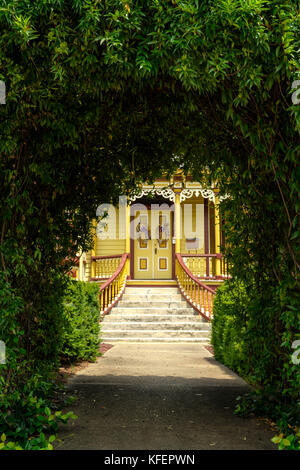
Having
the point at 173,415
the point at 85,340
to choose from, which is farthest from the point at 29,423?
the point at 85,340

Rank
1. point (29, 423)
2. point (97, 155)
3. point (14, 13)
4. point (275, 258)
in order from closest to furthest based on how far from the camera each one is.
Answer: point (14, 13) < point (29, 423) < point (275, 258) < point (97, 155)

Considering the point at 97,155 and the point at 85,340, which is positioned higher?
the point at 97,155

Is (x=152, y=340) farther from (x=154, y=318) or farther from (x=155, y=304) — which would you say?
(x=155, y=304)

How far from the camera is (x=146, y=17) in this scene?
3.08m

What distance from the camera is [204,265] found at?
15969mm

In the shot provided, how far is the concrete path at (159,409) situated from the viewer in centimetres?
356

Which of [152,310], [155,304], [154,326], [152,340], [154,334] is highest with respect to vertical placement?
[155,304]

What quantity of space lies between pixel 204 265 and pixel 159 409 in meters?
11.6

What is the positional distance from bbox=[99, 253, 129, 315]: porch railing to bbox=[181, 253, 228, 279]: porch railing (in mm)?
2284

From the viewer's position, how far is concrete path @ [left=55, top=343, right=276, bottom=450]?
11.7ft

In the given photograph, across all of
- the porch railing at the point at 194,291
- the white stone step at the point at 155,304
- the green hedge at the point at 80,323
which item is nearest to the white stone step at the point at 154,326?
the porch railing at the point at 194,291

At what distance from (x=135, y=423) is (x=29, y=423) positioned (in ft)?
3.41

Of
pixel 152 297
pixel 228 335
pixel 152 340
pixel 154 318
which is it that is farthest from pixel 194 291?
pixel 228 335

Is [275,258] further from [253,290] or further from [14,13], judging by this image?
[14,13]
